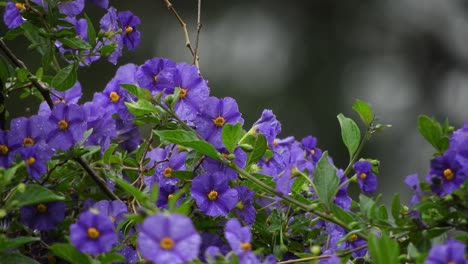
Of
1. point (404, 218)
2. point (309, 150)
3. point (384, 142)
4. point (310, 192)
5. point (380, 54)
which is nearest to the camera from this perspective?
point (404, 218)

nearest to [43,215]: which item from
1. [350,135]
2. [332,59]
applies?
[350,135]

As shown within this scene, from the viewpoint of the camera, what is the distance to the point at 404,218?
976mm

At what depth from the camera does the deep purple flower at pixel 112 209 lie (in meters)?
1.07

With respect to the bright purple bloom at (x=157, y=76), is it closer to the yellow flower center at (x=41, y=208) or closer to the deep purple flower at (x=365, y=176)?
the yellow flower center at (x=41, y=208)

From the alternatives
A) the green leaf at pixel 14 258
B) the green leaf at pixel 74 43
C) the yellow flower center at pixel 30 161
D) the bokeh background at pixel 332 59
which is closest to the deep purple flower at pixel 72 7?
the green leaf at pixel 74 43

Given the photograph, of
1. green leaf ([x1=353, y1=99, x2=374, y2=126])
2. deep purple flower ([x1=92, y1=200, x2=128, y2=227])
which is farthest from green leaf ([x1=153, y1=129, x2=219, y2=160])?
green leaf ([x1=353, y1=99, x2=374, y2=126])

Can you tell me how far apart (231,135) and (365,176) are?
0.34 m

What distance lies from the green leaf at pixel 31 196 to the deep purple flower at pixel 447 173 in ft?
1.40

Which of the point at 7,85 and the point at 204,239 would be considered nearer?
the point at 204,239

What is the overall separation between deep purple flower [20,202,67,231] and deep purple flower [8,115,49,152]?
0.27 feet

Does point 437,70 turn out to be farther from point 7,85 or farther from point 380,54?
point 7,85

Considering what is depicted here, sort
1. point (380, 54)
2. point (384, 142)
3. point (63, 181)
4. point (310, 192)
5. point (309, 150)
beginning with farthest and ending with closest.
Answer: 1. point (380, 54)
2. point (384, 142)
3. point (309, 150)
4. point (310, 192)
5. point (63, 181)

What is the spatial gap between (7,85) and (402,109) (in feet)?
14.4

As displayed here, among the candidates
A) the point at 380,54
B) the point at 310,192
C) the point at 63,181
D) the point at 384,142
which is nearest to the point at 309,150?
the point at 310,192
